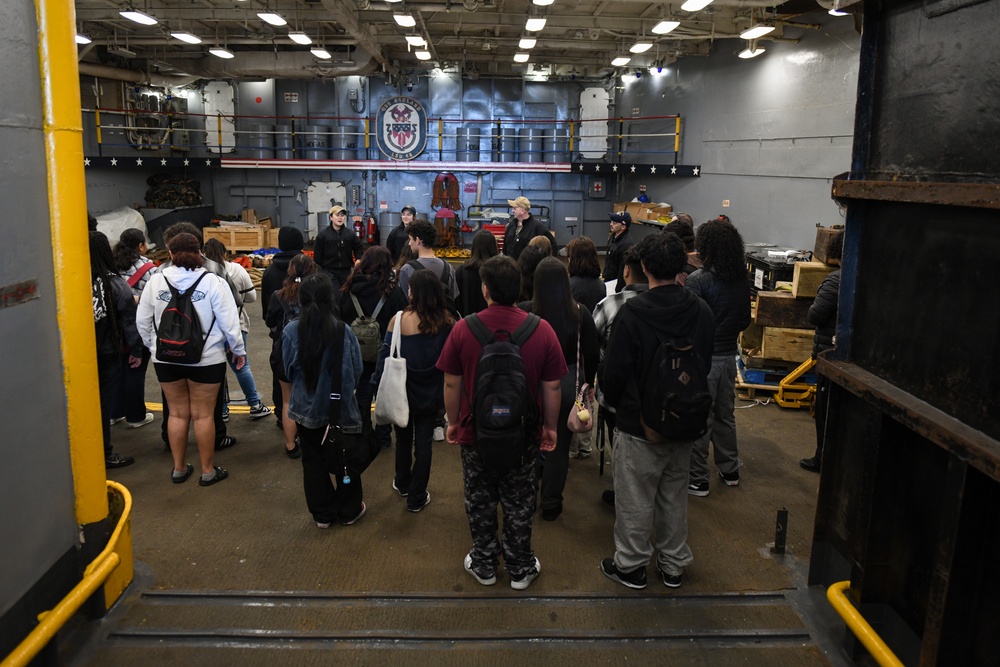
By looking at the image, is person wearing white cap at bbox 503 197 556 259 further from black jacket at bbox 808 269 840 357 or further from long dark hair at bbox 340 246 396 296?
black jacket at bbox 808 269 840 357

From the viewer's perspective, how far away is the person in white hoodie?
462cm

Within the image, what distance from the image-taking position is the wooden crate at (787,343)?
701 cm

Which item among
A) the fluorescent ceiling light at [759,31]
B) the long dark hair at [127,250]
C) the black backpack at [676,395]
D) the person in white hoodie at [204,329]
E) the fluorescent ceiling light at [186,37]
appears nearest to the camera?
the black backpack at [676,395]

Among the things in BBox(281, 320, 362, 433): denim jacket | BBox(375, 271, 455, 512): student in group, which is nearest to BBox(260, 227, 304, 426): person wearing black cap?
BBox(281, 320, 362, 433): denim jacket

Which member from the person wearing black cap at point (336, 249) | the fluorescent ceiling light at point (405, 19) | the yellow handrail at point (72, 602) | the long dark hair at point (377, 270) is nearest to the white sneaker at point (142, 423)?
the person wearing black cap at point (336, 249)

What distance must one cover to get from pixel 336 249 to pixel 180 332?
3.21 metres

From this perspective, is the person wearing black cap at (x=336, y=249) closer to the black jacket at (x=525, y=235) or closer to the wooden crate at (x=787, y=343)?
the black jacket at (x=525, y=235)

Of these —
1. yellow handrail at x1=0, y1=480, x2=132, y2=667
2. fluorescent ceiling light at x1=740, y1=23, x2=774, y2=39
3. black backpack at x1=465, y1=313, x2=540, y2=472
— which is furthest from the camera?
fluorescent ceiling light at x1=740, y1=23, x2=774, y2=39

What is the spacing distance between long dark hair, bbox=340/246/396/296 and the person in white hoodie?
35.4 inches

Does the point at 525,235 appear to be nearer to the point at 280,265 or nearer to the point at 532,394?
the point at 280,265

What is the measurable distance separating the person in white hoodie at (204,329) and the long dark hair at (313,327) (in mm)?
846

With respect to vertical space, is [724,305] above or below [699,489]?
above

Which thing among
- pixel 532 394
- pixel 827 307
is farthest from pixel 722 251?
pixel 532 394

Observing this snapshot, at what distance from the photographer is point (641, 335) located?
3527 mm
